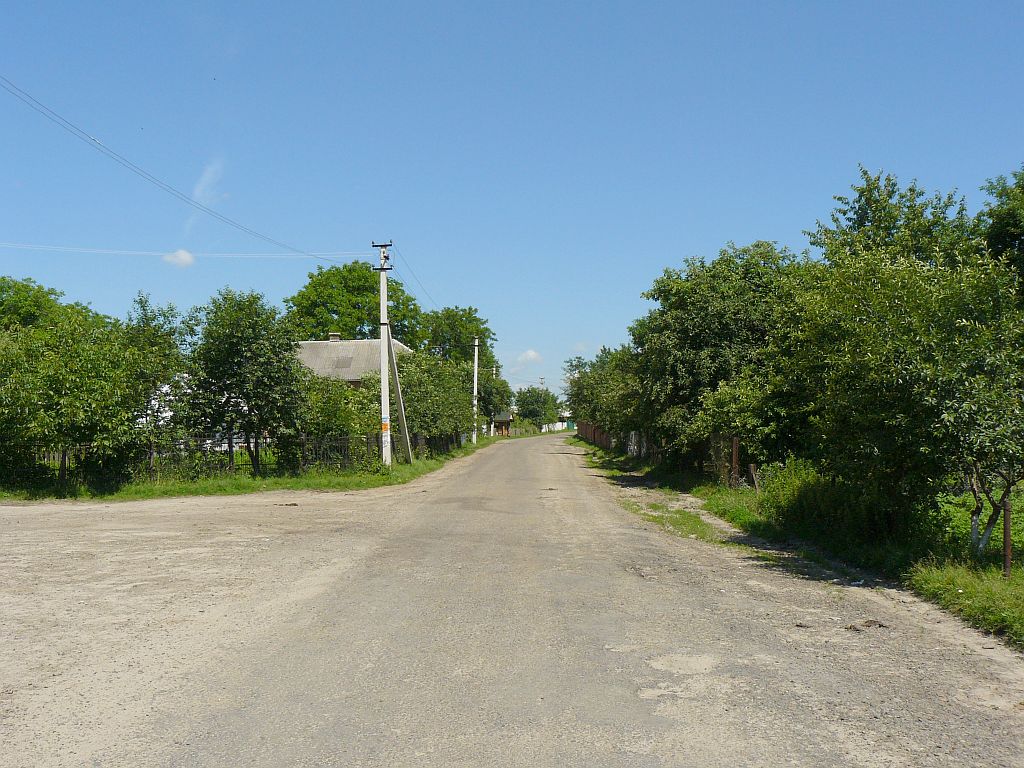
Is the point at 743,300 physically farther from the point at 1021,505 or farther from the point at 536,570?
the point at 536,570

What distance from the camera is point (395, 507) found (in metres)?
19.8

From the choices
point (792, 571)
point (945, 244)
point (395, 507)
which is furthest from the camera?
point (945, 244)

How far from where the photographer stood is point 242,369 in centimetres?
2452

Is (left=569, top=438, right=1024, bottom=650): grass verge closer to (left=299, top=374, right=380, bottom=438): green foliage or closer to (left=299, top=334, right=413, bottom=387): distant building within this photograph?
(left=299, top=374, right=380, bottom=438): green foliage

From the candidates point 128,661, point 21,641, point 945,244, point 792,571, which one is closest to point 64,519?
point 21,641

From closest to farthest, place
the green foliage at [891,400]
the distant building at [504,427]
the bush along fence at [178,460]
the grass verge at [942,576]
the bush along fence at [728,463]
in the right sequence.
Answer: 1. the grass verge at [942,576]
2. the green foliage at [891,400]
3. the bush along fence at [728,463]
4. the bush along fence at [178,460]
5. the distant building at [504,427]

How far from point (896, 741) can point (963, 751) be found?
349mm

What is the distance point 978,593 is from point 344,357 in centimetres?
4889

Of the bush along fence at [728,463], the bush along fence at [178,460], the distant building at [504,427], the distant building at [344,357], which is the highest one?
the distant building at [344,357]

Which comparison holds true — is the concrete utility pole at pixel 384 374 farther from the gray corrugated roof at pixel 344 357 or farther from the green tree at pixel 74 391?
the gray corrugated roof at pixel 344 357

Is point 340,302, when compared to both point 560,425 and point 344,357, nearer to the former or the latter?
point 344,357

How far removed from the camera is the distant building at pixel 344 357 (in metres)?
52.4

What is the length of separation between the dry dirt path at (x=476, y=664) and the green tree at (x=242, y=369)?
41.3 feet

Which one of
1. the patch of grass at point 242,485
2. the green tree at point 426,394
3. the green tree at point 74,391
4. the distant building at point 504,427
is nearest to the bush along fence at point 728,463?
the patch of grass at point 242,485
